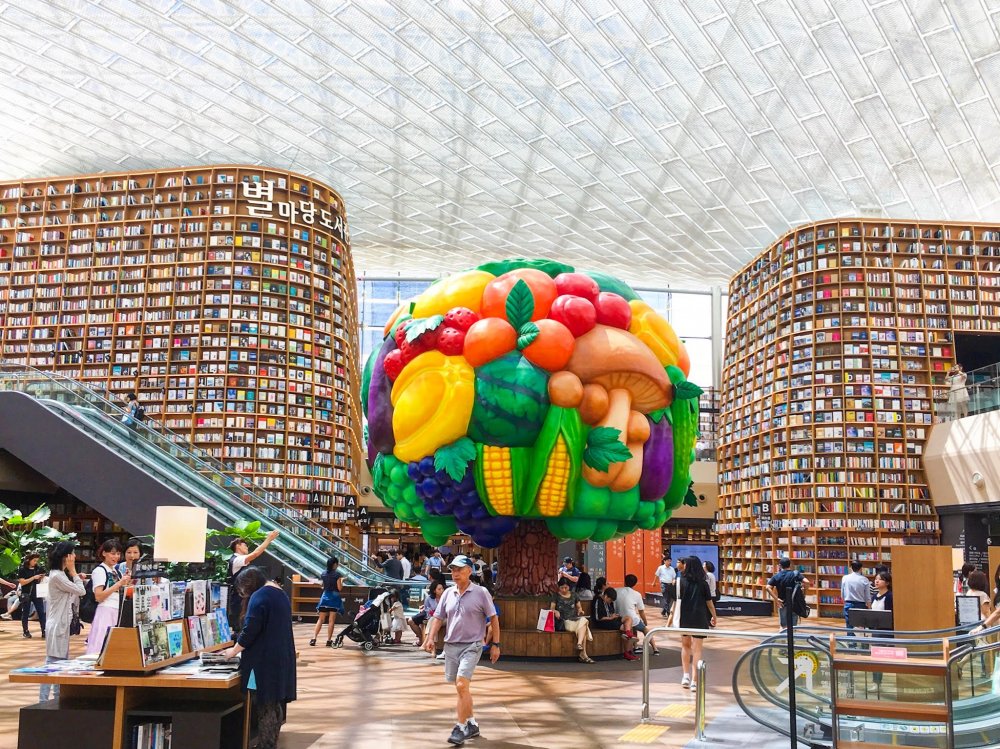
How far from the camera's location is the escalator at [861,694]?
4531 millimetres

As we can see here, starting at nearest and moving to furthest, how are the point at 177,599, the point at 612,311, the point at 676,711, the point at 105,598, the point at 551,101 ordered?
the point at 177,599 → the point at 105,598 → the point at 676,711 → the point at 612,311 → the point at 551,101

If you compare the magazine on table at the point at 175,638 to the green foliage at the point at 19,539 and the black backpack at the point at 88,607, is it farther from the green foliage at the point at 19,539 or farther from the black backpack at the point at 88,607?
the green foliage at the point at 19,539

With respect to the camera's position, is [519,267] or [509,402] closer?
[509,402]

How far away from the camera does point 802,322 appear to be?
1734 centimetres

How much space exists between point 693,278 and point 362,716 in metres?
27.0

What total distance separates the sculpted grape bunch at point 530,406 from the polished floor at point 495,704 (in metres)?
1.55

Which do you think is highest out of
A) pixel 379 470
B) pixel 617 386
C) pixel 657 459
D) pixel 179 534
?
pixel 617 386

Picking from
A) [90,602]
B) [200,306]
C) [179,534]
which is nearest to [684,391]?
[179,534]

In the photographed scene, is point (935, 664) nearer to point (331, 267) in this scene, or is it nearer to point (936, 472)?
point (936, 472)

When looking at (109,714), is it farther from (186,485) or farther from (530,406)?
(186,485)

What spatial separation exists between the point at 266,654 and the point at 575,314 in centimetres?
520

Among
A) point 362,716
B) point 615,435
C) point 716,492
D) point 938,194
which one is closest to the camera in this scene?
point 362,716

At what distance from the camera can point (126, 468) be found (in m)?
13.0

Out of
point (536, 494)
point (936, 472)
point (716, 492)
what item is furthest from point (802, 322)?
point (536, 494)
